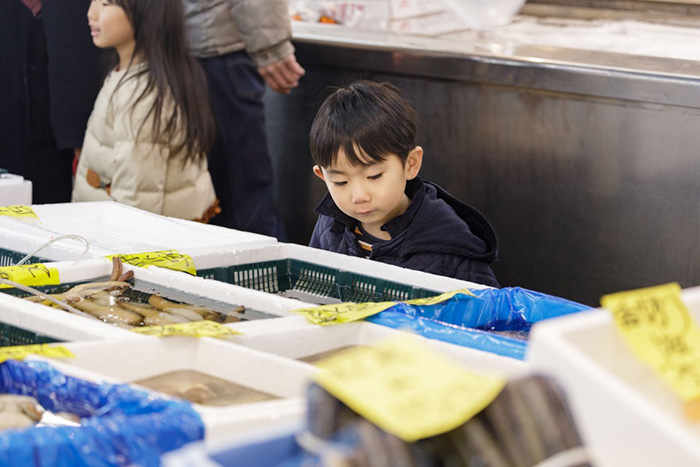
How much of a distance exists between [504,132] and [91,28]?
188cm

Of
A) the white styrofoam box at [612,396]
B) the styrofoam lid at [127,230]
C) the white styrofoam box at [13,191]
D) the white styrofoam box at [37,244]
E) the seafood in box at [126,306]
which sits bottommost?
the white styrofoam box at [13,191]

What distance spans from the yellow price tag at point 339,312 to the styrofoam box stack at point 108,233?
0.73 m

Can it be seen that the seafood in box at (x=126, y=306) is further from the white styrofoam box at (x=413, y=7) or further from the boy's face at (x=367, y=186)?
the white styrofoam box at (x=413, y=7)

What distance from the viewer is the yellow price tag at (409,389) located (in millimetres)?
1027

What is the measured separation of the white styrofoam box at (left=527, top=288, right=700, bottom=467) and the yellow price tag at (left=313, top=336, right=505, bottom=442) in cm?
8

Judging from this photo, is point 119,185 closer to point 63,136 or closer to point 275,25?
point 63,136

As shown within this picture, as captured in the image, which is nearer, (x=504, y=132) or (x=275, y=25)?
(x=504, y=132)

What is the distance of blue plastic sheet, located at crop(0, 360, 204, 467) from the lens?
1.26m

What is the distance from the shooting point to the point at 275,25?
4641 mm

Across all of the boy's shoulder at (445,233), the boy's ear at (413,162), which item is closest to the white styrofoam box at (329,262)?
the boy's shoulder at (445,233)

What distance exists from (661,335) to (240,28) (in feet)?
12.6

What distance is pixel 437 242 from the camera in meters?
2.79

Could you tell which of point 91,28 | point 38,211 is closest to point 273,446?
point 38,211

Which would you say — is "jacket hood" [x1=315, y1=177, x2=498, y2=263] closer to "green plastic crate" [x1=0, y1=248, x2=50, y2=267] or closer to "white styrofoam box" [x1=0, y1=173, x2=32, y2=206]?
"green plastic crate" [x1=0, y1=248, x2=50, y2=267]
